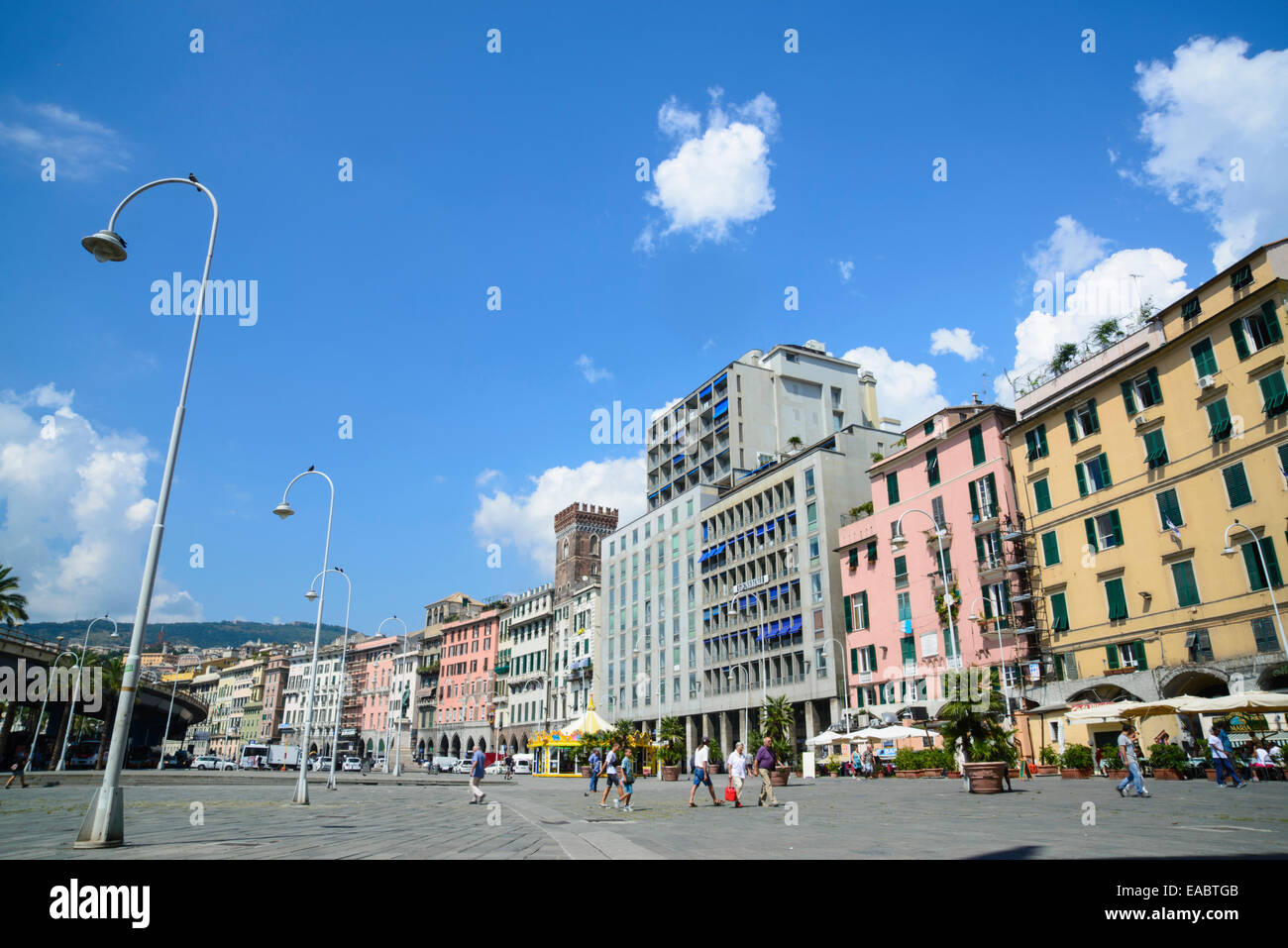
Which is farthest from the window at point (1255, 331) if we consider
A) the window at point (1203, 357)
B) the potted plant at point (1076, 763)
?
the potted plant at point (1076, 763)

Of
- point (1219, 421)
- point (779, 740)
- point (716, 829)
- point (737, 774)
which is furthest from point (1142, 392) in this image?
point (716, 829)

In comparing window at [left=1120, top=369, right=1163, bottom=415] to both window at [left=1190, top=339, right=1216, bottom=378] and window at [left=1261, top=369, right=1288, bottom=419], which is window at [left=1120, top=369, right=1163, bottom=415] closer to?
window at [left=1190, top=339, right=1216, bottom=378]

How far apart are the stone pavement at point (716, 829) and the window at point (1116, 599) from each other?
567 inches

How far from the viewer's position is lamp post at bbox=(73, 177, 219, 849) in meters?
10.6

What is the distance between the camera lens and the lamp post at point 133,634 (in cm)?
1058

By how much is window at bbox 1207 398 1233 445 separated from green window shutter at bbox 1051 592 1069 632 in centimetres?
1089

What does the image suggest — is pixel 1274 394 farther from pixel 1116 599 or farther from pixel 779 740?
pixel 779 740

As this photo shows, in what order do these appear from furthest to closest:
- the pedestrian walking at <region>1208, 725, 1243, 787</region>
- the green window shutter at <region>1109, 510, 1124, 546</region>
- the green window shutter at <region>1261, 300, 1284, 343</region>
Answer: the green window shutter at <region>1109, 510, 1124, 546</region> → the green window shutter at <region>1261, 300, 1284, 343</region> → the pedestrian walking at <region>1208, 725, 1243, 787</region>

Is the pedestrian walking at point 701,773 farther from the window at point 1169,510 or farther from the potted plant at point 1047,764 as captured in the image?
the window at point 1169,510

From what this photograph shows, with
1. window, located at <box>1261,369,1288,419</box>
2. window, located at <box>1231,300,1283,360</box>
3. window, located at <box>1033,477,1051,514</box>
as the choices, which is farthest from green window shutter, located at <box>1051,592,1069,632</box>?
window, located at <box>1231,300,1283,360</box>

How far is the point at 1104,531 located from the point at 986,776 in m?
20.2

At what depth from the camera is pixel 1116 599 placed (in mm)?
37125
